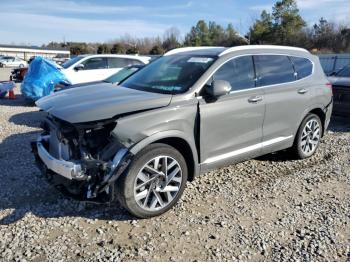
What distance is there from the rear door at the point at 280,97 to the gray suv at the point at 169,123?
0.02m

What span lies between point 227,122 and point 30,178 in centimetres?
289

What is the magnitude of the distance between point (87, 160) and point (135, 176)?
524 millimetres

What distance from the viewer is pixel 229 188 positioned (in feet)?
16.3

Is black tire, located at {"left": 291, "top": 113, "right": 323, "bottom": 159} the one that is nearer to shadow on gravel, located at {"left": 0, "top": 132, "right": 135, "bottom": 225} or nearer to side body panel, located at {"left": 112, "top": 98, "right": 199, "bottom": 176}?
side body panel, located at {"left": 112, "top": 98, "right": 199, "bottom": 176}

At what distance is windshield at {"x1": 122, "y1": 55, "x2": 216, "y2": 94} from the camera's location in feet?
14.9

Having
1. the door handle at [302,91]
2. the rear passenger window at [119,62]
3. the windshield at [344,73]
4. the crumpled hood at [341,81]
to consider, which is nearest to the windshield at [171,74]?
the door handle at [302,91]

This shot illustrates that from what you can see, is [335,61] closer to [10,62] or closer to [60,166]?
[60,166]

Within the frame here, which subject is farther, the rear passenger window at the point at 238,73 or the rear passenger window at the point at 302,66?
the rear passenger window at the point at 302,66

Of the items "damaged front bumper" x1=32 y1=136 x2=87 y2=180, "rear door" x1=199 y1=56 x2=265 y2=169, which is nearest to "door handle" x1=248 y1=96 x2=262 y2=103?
"rear door" x1=199 y1=56 x2=265 y2=169

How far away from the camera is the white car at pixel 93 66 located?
12.3 m

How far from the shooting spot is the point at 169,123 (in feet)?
13.4

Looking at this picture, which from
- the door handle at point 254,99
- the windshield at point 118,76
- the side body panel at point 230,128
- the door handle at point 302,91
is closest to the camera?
the side body panel at point 230,128

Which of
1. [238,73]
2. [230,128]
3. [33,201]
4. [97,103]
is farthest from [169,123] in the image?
[33,201]

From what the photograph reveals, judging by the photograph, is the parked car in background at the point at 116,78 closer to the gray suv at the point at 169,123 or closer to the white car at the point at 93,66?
the gray suv at the point at 169,123
